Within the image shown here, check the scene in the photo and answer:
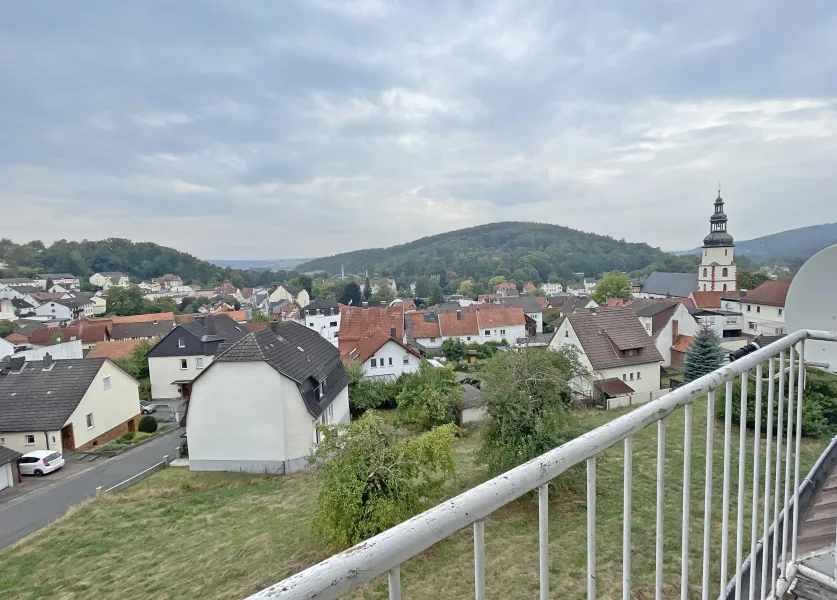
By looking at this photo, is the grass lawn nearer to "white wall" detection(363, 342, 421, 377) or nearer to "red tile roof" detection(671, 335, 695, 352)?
"white wall" detection(363, 342, 421, 377)

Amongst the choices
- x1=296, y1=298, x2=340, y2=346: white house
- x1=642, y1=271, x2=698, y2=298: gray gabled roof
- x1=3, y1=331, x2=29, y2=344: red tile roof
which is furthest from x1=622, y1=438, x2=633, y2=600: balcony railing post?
x1=642, y1=271, x2=698, y2=298: gray gabled roof

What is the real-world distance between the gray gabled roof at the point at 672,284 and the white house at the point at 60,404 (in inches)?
2387

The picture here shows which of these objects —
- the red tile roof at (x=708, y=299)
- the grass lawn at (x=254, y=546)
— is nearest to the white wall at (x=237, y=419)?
the grass lawn at (x=254, y=546)

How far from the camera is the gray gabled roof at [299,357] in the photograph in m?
14.6

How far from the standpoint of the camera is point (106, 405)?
65.8ft

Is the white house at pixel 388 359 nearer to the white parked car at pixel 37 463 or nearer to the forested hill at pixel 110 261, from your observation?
the white parked car at pixel 37 463

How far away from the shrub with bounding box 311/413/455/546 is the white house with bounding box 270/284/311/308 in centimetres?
8407

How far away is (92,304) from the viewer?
237 ft

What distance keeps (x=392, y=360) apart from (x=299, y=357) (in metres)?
9.04

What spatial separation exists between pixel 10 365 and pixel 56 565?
14671 mm

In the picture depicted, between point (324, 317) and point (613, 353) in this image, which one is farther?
point (324, 317)

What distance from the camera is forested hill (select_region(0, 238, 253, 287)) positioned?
104 m

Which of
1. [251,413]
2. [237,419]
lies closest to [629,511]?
[251,413]

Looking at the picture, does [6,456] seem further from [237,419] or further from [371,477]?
[371,477]
